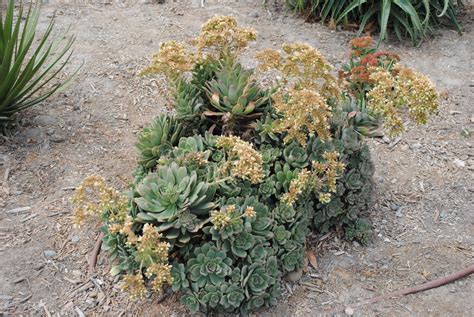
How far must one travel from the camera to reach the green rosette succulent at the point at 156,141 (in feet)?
8.91

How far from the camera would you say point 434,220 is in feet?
10.3

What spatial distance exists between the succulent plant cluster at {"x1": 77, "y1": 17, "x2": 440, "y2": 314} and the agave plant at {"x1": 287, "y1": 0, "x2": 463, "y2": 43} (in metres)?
2.10

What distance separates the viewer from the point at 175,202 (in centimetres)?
234

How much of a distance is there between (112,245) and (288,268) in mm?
806

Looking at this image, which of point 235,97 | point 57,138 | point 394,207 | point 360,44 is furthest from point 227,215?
point 360,44

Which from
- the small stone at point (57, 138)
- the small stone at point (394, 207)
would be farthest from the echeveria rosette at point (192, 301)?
the small stone at point (57, 138)

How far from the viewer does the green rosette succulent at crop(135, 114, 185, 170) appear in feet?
8.91

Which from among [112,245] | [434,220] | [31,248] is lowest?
[434,220]

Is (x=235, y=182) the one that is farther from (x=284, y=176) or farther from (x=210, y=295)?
(x=210, y=295)

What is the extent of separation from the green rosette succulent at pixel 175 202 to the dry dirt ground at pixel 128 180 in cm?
42

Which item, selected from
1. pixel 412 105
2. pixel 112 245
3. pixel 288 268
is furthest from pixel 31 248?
pixel 412 105

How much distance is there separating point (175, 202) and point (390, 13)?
10.7 feet

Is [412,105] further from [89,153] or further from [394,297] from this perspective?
[89,153]

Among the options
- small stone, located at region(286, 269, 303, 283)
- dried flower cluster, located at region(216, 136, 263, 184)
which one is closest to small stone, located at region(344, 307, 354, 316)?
small stone, located at region(286, 269, 303, 283)
